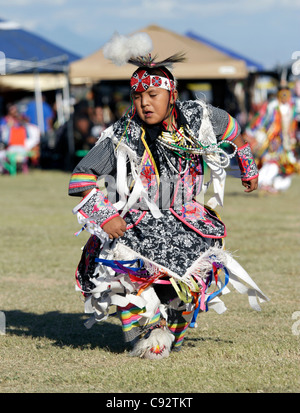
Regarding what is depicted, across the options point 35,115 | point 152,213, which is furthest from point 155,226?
point 35,115

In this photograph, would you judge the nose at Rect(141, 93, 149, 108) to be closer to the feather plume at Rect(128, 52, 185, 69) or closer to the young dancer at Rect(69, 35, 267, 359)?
the young dancer at Rect(69, 35, 267, 359)

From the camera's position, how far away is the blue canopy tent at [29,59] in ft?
57.1

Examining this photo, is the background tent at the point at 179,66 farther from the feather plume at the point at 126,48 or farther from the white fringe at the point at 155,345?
the white fringe at the point at 155,345

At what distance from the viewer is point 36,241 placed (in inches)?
318

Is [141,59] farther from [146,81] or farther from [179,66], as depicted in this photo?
[179,66]

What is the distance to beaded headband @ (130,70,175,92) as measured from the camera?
391 centimetres

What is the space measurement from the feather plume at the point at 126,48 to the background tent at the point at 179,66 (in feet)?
42.1

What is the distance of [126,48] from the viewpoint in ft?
12.6

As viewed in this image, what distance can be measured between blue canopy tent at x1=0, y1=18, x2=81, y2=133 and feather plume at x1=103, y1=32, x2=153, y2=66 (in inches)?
494

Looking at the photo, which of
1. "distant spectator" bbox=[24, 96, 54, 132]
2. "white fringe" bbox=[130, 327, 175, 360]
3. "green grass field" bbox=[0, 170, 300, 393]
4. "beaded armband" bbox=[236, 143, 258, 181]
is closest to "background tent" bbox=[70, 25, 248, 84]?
"distant spectator" bbox=[24, 96, 54, 132]

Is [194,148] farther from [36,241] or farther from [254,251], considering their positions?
[36,241]
